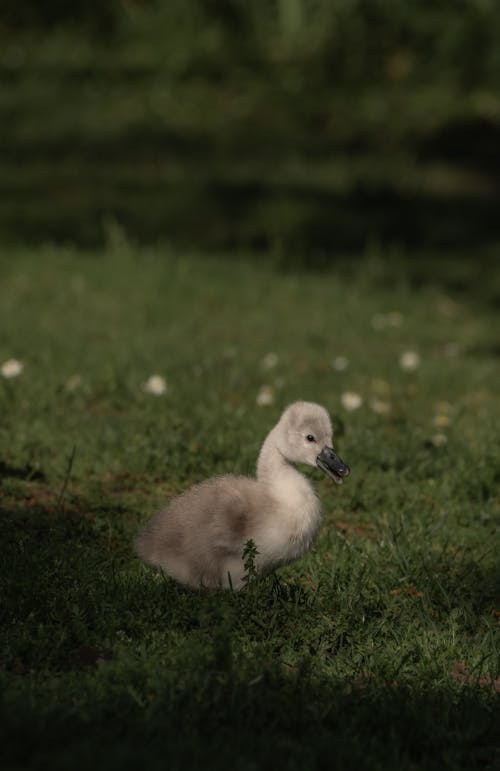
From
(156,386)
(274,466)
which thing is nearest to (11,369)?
(156,386)

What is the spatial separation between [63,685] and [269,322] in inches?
319

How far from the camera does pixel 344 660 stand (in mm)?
5176

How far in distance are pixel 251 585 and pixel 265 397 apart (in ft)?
11.4

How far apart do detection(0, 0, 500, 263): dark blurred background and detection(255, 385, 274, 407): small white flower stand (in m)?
6.61

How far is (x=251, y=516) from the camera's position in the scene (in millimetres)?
5398

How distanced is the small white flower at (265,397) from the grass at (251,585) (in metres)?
0.09

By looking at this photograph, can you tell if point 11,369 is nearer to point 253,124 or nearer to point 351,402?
point 351,402

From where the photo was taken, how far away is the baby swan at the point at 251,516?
5.36 m

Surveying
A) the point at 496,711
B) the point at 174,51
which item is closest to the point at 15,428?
the point at 496,711

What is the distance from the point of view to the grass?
4.48 m

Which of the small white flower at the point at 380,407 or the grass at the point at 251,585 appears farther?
the small white flower at the point at 380,407

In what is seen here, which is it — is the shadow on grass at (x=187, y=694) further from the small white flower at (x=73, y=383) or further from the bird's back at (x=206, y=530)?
the small white flower at (x=73, y=383)

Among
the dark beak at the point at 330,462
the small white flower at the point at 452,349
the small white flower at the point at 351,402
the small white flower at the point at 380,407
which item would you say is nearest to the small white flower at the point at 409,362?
the small white flower at the point at 452,349

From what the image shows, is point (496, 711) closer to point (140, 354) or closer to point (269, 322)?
point (140, 354)
